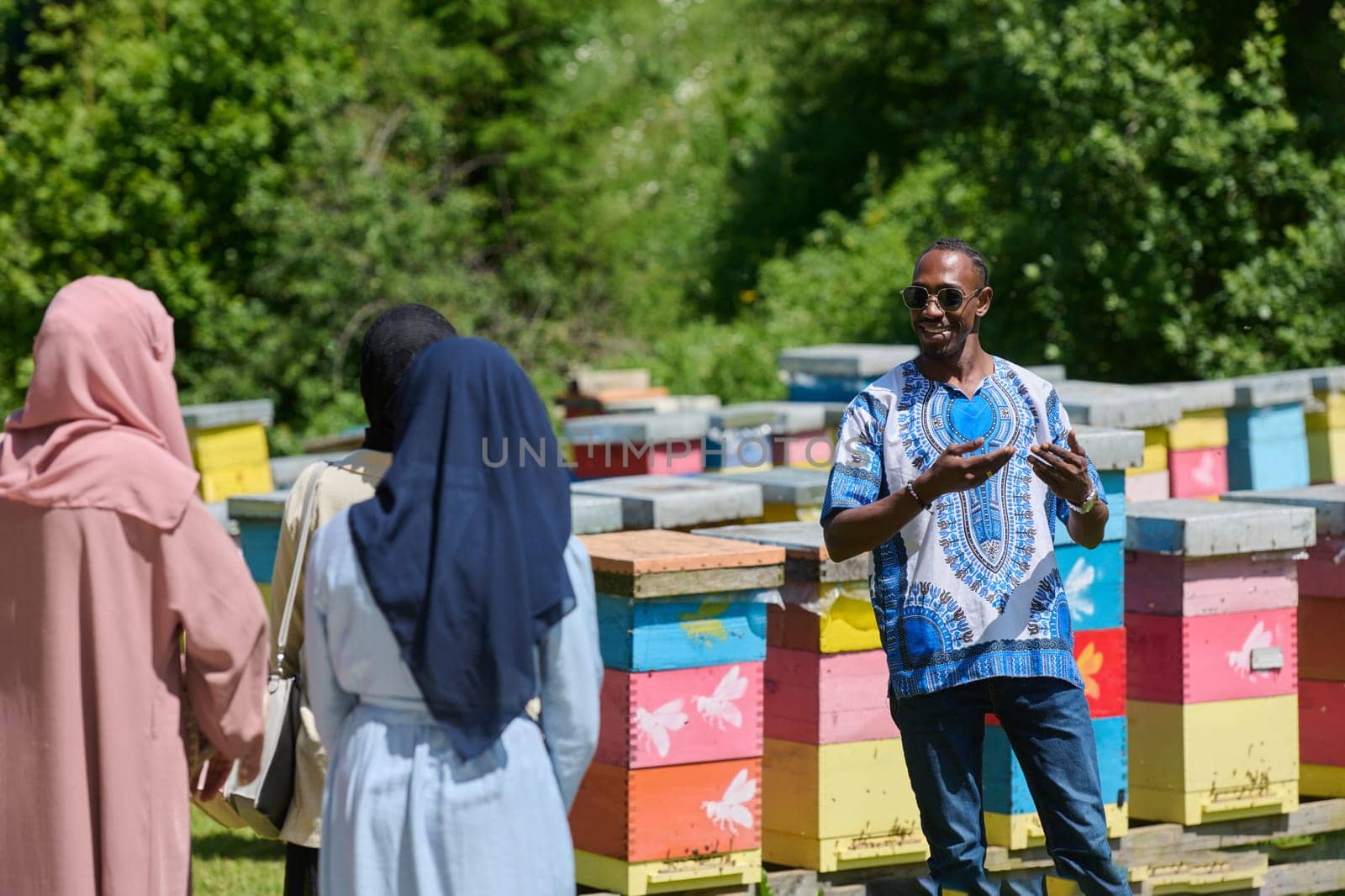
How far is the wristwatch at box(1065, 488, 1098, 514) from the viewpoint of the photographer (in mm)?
3480

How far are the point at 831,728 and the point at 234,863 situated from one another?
8.00ft

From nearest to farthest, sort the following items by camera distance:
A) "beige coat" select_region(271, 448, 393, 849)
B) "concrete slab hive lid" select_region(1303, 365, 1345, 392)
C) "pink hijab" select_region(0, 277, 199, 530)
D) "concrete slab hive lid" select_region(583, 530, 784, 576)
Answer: "pink hijab" select_region(0, 277, 199, 530) → "beige coat" select_region(271, 448, 393, 849) → "concrete slab hive lid" select_region(583, 530, 784, 576) → "concrete slab hive lid" select_region(1303, 365, 1345, 392)

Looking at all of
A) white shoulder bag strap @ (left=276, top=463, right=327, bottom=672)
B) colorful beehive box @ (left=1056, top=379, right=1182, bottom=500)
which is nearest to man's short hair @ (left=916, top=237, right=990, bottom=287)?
white shoulder bag strap @ (left=276, top=463, right=327, bottom=672)

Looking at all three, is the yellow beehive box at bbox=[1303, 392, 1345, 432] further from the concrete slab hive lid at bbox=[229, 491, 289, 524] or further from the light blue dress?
the light blue dress

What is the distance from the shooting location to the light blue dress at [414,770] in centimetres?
262

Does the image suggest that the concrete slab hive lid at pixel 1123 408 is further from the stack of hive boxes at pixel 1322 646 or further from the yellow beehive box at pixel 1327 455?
the yellow beehive box at pixel 1327 455

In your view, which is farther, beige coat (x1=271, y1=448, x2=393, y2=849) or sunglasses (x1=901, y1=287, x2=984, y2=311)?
sunglasses (x1=901, y1=287, x2=984, y2=311)

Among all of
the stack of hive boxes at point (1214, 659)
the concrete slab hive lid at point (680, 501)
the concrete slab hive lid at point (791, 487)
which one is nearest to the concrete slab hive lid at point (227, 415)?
the concrete slab hive lid at point (680, 501)

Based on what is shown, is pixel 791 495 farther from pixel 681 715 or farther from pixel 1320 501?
pixel 1320 501

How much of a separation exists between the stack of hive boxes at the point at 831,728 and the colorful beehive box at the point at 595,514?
2.34 ft

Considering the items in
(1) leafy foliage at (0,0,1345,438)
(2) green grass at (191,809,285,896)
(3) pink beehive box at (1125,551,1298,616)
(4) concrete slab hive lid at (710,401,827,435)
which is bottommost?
(2) green grass at (191,809,285,896)

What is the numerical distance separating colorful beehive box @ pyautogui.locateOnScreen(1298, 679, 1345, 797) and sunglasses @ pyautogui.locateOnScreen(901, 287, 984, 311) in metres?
2.52

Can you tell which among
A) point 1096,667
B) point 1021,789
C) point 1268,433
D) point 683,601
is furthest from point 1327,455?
point 683,601

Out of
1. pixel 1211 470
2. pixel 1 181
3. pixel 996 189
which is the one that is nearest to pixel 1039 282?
pixel 996 189
